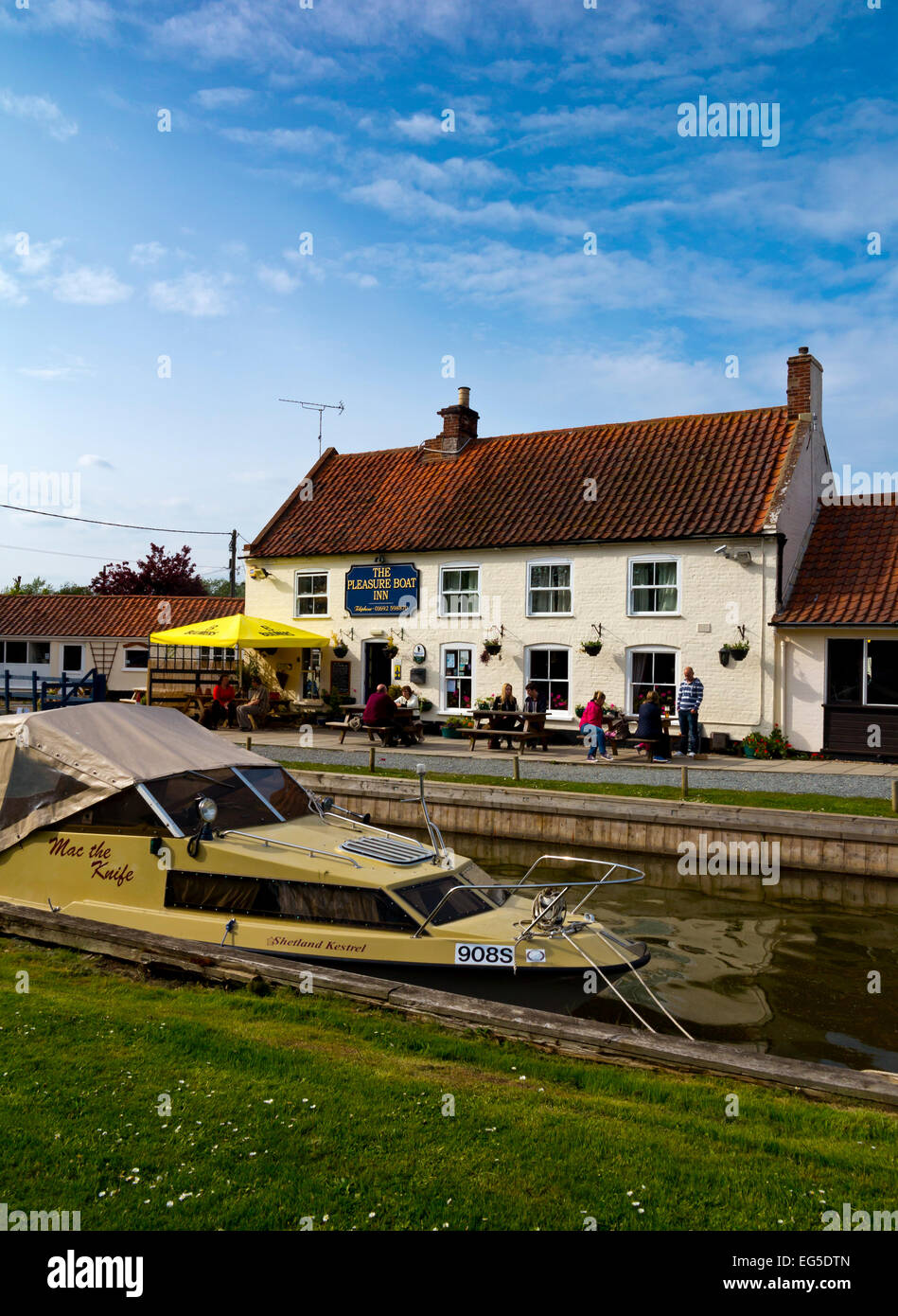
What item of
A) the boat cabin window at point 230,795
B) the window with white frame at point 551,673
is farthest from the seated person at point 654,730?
the boat cabin window at point 230,795

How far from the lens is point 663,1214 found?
161 inches

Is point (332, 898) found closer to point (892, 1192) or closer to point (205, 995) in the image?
point (205, 995)

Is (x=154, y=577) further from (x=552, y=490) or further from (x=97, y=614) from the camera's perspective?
(x=552, y=490)

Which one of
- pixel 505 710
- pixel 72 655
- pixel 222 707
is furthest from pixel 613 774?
pixel 72 655

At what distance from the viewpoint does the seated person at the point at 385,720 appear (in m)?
23.5

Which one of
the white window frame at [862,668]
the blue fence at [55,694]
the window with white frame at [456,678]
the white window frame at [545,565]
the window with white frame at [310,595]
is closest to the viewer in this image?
the white window frame at [862,668]

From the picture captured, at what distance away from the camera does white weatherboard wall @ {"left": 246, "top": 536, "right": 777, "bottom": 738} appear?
22.4 meters

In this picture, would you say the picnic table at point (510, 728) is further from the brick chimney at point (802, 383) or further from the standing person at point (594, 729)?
the brick chimney at point (802, 383)

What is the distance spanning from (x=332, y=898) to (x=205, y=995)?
6.37 feet

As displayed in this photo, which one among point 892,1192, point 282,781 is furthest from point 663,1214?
point 282,781

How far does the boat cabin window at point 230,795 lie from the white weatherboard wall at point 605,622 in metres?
14.4

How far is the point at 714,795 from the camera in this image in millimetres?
15875

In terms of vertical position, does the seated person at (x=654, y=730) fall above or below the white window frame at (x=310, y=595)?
below

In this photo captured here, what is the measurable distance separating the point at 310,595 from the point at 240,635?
4.07m
